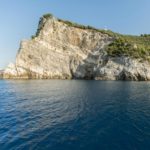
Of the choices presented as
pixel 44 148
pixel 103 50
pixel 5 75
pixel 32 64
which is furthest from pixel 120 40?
pixel 44 148

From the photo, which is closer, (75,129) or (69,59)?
(75,129)

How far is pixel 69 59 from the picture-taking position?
100812mm

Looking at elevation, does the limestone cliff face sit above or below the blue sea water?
above

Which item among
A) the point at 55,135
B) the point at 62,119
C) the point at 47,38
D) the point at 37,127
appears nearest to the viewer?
the point at 55,135

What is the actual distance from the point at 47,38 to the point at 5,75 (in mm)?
30198

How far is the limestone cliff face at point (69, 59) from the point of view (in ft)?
287

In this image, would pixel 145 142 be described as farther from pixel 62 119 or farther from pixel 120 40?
pixel 120 40

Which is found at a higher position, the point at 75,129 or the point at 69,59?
the point at 69,59

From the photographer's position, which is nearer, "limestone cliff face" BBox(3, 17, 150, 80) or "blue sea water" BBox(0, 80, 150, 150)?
"blue sea water" BBox(0, 80, 150, 150)

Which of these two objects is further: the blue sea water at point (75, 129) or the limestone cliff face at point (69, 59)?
the limestone cliff face at point (69, 59)

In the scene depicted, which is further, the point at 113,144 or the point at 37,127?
the point at 37,127

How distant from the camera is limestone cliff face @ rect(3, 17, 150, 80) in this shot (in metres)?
87.5

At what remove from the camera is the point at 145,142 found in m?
14.5

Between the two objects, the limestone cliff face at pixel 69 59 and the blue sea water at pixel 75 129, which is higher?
the limestone cliff face at pixel 69 59
